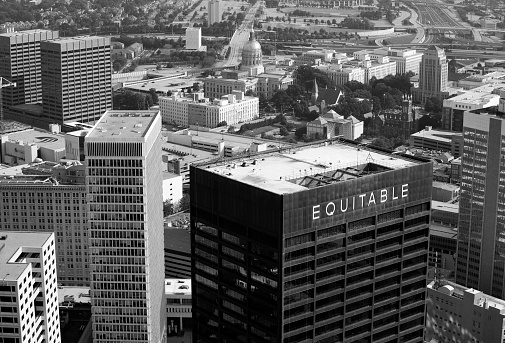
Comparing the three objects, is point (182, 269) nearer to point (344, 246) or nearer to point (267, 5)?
point (344, 246)

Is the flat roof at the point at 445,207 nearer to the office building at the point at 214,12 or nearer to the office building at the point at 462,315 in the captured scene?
the office building at the point at 462,315

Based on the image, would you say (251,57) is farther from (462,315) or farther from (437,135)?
(462,315)

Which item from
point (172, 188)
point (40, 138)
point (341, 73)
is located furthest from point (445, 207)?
point (341, 73)

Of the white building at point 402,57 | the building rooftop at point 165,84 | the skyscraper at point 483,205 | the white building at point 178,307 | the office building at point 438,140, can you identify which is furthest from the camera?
the white building at point 402,57

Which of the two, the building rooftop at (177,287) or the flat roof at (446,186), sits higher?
the flat roof at (446,186)

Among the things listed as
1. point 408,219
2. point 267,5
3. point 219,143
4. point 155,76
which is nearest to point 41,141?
point 219,143

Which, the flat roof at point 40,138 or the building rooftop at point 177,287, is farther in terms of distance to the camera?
the flat roof at point 40,138

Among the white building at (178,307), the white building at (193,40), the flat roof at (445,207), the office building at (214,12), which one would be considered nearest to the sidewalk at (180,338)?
the white building at (178,307)
